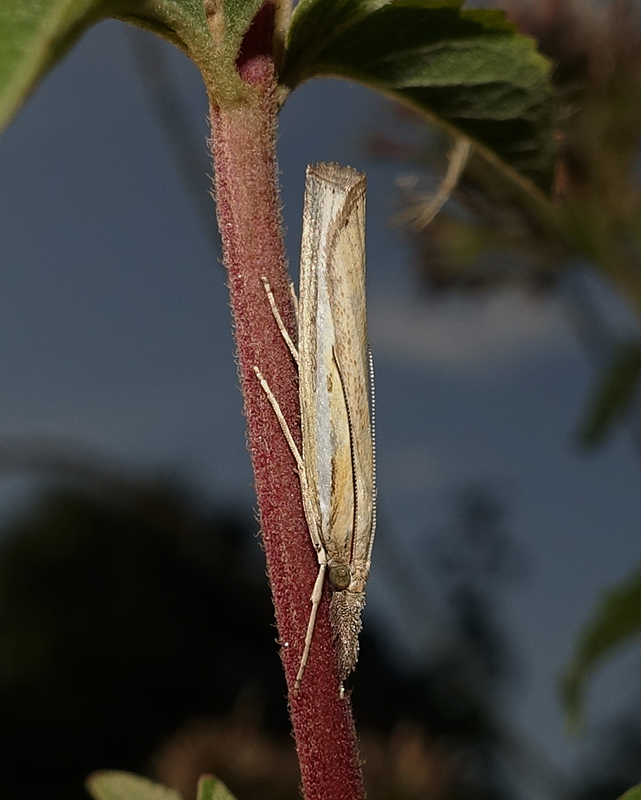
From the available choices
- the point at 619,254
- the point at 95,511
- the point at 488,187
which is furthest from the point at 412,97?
the point at 95,511

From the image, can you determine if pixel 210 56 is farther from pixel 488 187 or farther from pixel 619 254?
pixel 619 254

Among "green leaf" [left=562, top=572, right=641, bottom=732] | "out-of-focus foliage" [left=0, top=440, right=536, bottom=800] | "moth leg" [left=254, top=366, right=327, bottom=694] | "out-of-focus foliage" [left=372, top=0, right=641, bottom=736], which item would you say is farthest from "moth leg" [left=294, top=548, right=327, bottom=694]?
"out-of-focus foliage" [left=0, top=440, right=536, bottom=800]

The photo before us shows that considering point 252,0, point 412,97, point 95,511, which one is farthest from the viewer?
point 95,511

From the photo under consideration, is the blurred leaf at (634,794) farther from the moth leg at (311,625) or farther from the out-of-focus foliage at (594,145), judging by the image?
the out-of-focus foliage at (594,145)

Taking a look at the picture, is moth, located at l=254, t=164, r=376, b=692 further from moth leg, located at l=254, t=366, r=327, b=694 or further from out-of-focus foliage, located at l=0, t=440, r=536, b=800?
out-of-focus foliage, located at l=0, t=440, r=536, b=800

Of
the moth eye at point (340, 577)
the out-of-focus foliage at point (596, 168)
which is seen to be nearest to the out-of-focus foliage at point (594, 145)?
the out-of-focus foliage at point (596, 168)
